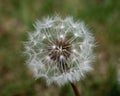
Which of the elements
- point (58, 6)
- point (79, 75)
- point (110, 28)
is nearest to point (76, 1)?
point (58, 6)

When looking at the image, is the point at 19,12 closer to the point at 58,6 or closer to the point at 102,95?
the point at 58,6

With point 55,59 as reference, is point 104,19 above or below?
above

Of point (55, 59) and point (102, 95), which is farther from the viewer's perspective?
point (102, 95)

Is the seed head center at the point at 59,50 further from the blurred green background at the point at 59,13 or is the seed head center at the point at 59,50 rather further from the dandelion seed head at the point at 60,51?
the blurred green background at the point at 59,13

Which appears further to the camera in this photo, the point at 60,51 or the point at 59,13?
the point at 59,13

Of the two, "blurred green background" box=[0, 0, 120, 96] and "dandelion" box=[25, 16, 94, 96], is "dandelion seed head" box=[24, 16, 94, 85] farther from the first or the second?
"blurred green background" box=[0, 0, 120, 96]

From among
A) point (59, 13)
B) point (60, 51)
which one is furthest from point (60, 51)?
point (59, 13)

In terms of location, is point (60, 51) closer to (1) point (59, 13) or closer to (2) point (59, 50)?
(2) point (59, 50)

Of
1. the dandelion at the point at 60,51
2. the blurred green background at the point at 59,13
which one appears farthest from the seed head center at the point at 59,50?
the blurred green background at the point at 59,13
